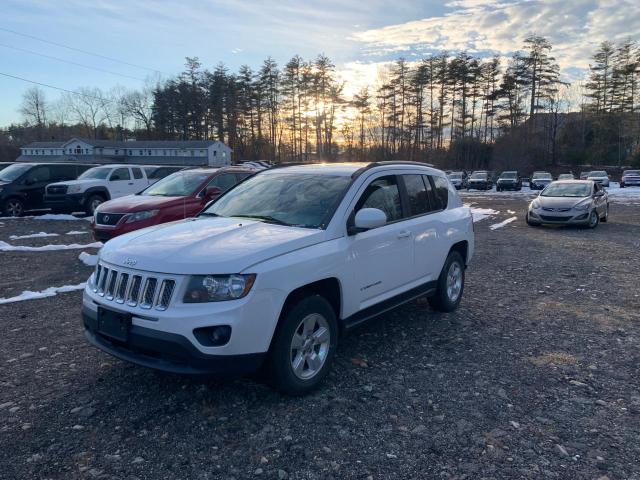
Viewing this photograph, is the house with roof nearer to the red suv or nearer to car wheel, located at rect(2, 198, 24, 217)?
car wheel, located at rect(2, 198, 24, 217)

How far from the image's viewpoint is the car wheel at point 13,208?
15.6m

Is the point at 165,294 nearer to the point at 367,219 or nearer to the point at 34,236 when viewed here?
the point at 367,219

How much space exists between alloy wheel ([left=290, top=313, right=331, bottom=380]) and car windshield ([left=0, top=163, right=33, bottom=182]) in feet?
52.1

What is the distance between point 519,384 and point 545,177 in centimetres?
4208

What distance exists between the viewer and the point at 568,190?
52.1ft

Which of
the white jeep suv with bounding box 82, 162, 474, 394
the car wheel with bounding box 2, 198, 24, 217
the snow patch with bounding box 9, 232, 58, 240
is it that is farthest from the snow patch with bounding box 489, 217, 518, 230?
the car wheel with bounding box 2, 198, 24, 217

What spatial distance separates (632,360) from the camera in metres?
4.66

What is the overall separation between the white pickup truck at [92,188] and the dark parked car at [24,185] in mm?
548

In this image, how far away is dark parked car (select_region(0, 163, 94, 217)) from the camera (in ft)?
51.2

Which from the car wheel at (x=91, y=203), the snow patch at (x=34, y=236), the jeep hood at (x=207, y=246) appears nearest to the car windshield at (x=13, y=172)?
the car wheel at (x=91, y=203)

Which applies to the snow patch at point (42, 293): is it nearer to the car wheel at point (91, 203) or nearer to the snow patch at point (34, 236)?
the snow patch at point (34, 236)

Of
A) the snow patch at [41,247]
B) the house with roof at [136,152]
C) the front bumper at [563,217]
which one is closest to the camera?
the snow patch at [41,247]

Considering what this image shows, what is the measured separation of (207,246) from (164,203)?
5680mm

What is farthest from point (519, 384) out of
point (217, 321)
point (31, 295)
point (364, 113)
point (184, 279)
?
point (364, 113)
